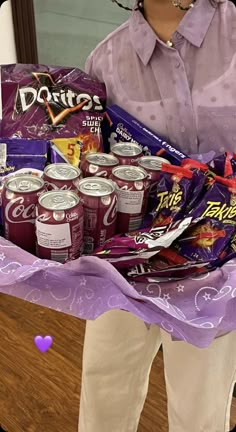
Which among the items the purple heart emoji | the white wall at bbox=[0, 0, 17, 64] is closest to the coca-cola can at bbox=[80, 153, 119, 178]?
the purple heart emoji

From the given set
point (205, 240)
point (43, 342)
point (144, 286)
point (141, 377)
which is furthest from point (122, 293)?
point (43, 342)

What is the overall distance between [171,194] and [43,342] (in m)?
0.92

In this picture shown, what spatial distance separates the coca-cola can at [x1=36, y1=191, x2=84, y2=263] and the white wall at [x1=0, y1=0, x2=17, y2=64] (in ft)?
4.80

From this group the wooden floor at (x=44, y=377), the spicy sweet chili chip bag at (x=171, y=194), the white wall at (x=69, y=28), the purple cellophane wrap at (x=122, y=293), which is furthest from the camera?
the white wall at (x=69, y=28)

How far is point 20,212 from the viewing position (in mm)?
859

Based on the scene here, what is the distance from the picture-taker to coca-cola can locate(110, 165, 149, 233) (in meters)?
0.91

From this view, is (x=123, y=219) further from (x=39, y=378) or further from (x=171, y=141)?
(x=39, y=378)

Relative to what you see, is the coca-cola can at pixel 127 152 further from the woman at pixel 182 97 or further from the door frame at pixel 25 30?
the door frame at pixel 25 30

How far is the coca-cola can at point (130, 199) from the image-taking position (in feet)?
2.98

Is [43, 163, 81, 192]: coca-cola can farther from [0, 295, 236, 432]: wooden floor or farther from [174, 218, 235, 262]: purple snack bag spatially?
[0, 295, 236, 432]: wooden floor

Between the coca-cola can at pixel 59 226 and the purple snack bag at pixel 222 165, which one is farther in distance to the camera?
the purple snack bag at pixel 222 165

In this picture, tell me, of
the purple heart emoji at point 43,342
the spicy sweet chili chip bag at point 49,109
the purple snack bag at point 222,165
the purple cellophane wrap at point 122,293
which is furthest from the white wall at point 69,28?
the purple cellophane wrap at point 122,293

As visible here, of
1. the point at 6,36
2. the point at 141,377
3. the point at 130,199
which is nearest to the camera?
the point at 130,199

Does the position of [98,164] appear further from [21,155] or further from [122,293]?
[122,293]
